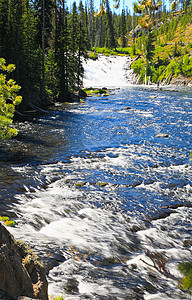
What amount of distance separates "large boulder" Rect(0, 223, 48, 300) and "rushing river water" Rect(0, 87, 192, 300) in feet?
4.82

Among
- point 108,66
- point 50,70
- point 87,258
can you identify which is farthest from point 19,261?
point 108,66

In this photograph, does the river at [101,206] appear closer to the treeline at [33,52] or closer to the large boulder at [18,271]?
the large boulder at [18,271]

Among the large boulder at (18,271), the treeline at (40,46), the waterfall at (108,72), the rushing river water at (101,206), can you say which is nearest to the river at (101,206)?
the rushing river water at (101,206)

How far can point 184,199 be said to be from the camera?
31.2 feet

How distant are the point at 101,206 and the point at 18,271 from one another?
226 inches

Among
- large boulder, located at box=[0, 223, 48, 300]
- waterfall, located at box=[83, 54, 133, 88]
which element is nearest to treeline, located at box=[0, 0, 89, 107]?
waterfall, located at box=[83, 54, 133, 88]

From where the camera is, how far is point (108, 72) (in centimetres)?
7556

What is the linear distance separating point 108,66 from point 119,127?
2426 inches

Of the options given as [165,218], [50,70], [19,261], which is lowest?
[165,218]

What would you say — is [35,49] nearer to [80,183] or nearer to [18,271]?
[80,183]

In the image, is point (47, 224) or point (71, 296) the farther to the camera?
point (47, 224)

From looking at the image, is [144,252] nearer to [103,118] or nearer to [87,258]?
[87,258]

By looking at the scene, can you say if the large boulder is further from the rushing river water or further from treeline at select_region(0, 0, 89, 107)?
treeline at select_region(0, 0, 89, 107)

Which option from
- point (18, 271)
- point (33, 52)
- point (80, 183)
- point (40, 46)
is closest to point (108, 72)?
point (40, 46)
